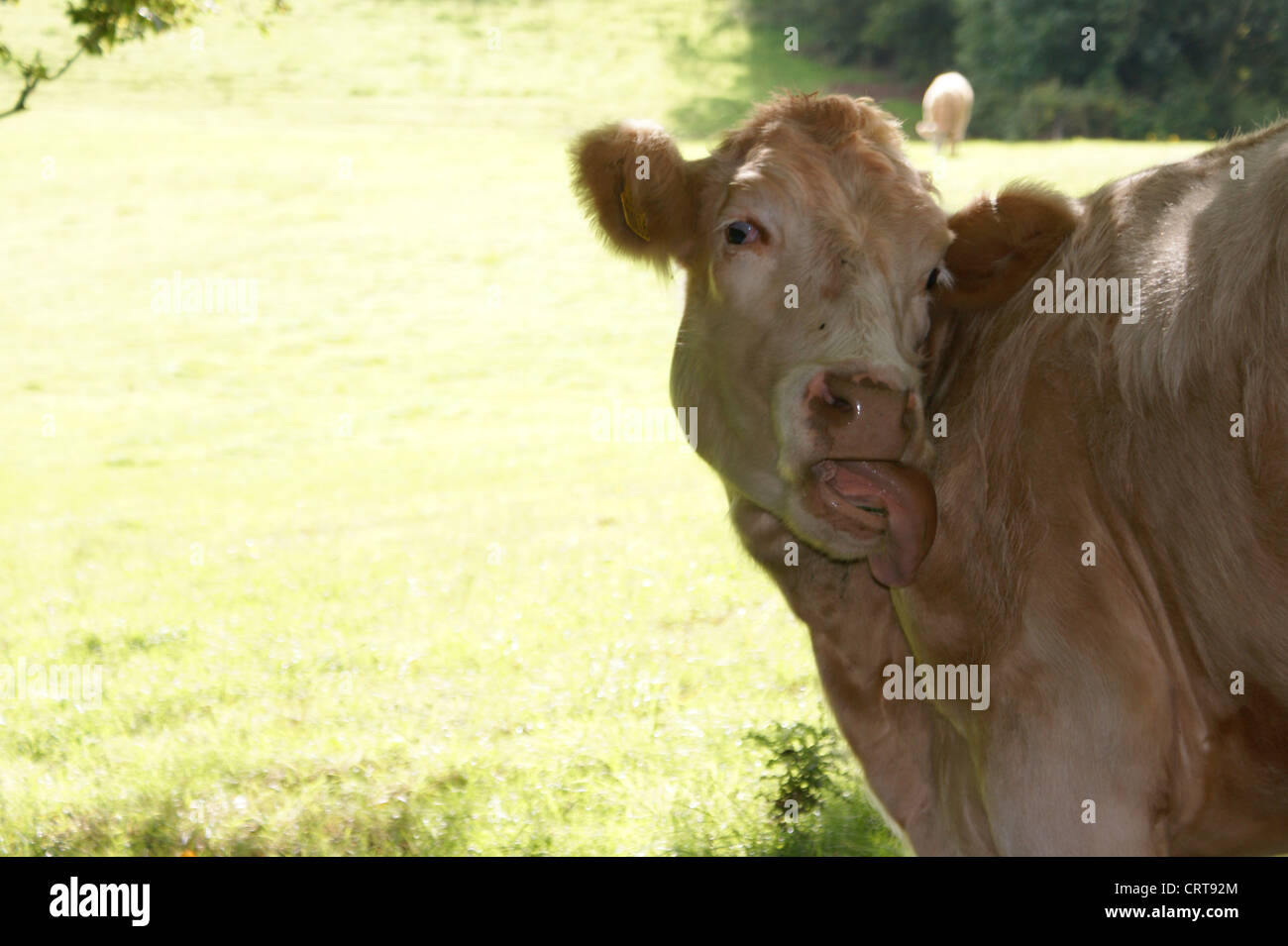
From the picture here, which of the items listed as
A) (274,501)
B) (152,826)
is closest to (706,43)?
(274,501)

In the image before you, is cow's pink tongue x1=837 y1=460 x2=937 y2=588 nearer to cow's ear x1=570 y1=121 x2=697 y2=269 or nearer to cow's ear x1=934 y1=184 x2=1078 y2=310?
cow's ear x1=934 y1=184 x2=1078 y2=310

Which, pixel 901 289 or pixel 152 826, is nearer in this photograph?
pixel 901 289

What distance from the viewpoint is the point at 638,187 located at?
3.76 metres

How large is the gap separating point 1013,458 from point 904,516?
11.6 inches

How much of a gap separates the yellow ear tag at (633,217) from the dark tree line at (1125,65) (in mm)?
37601

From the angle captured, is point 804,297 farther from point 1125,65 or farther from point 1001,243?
point 1125,65

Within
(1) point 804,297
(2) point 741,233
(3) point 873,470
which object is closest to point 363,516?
(2) point 741,233

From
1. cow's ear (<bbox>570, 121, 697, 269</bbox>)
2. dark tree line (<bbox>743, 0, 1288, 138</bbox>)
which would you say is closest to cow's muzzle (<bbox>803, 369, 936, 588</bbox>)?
cow's ear (<bbox>570, 121, 697, 269</bbox>)

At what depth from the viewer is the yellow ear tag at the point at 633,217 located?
3828 millimetres

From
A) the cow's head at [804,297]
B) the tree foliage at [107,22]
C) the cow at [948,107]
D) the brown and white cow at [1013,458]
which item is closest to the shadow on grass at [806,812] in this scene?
the brown and white cow at [1013,458]
